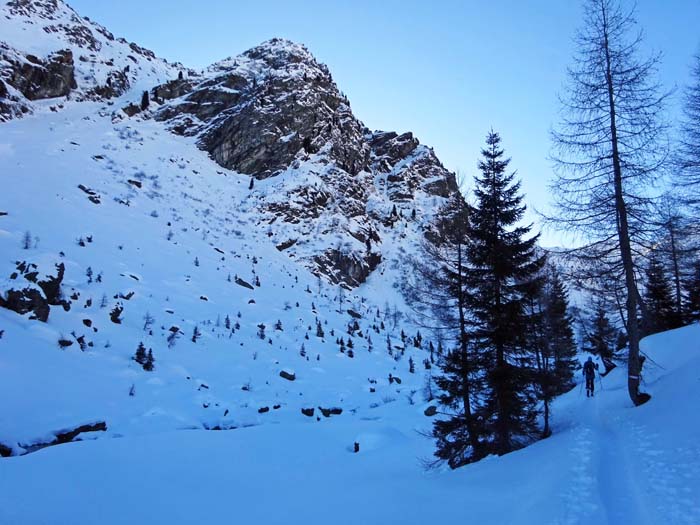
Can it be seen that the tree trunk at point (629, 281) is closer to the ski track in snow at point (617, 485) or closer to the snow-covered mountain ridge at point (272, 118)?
the ski track in snow at point (617, 485)

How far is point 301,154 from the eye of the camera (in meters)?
53.9

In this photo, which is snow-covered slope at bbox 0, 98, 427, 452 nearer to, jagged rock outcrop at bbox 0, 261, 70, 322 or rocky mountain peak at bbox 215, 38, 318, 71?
jagged rock outcrop at bbox 0, 261, 70, 322

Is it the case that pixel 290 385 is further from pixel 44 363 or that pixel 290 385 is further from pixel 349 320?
pixel 349 320

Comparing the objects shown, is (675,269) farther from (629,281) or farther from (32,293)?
(32,293)

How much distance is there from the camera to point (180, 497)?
5.05 m

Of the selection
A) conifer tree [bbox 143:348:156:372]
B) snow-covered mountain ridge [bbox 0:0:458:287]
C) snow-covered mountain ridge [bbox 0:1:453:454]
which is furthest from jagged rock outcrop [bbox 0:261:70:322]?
snow-covered mountain ridge [bbox 0:0:458:287]

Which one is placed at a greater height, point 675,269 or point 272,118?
point 272,118

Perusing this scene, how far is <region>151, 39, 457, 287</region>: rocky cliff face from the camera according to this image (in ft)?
145

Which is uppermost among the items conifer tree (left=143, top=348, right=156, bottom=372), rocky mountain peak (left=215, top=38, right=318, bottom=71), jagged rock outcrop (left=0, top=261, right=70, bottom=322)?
rocky mountain peak (left=215, top=38, right=318, bottom=71)

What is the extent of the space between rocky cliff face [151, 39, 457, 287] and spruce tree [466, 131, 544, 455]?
2941 centimetres

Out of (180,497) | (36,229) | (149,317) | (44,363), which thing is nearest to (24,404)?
(44,363)

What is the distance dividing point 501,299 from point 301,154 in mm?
48199

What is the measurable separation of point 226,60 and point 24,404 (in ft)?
252

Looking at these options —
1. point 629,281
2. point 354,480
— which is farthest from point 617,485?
point 629,281
